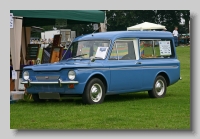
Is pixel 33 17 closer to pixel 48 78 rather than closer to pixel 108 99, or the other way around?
pixel 48 78

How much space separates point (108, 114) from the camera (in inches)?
407

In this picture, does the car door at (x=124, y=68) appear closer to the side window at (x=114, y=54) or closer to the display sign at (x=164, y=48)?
the side window at (x=114, y=54)

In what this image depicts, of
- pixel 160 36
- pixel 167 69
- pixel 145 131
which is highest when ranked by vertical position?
pixel 160 36

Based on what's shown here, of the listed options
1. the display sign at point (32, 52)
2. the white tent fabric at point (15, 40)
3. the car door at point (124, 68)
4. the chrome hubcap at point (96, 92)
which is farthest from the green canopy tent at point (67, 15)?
the chrome hubcap at point (96, 92)

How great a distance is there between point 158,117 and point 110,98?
3478 mm

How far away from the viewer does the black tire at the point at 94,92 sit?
37.6ft

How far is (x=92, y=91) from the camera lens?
1162cm

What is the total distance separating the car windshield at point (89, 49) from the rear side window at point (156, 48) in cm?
120

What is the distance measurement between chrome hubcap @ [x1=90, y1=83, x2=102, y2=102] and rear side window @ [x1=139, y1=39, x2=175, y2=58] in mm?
1831

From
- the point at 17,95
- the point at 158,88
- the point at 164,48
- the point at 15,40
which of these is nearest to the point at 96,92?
the point at 17,95

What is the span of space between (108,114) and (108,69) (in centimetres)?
183

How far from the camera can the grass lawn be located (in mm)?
9203

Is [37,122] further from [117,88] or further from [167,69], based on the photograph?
[167,69]

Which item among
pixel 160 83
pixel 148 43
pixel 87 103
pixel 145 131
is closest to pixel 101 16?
pixel 148 43
